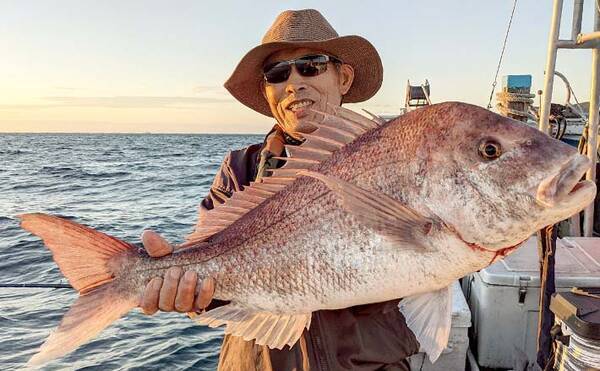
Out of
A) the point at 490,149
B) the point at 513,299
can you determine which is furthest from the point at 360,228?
the point at 513,299

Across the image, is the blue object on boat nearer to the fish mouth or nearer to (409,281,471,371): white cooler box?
(409,281,471,371): white cooler box

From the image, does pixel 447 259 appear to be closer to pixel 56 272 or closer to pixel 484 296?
pixel 484 296

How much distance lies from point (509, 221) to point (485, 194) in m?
0.12

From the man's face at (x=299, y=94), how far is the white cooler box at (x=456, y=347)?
1.87m

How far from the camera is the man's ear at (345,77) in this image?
10.4 feet

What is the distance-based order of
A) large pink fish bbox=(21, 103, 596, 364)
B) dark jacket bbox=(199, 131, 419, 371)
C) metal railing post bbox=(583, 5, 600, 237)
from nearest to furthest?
1. large pink fish bbox=(21, 103, 596, 364)
2. dark jacket bbox=(199, 131, 419, 371)
3. metal railing post bbox=(583, 5, 600, 237)

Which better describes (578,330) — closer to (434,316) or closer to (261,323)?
(434,316)

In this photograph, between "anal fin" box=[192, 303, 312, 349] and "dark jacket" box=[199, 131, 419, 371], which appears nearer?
"anal fin" box=[192, 303, 312, 349]

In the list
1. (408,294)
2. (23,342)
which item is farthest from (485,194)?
(23,342)

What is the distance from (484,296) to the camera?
404 cm

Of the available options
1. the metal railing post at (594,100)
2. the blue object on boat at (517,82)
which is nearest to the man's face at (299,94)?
the metal railing post at (594,100)

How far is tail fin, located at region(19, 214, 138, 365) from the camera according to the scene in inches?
85.7

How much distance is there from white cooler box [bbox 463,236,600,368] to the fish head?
91.5 inches

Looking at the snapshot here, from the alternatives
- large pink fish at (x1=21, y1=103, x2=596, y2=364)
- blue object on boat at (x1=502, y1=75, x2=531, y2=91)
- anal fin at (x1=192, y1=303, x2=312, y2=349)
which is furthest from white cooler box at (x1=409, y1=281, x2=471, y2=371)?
blue object on boat at (x1=502, y1=75, x2=531, y2=91)
